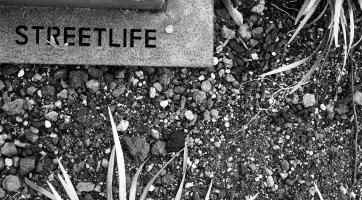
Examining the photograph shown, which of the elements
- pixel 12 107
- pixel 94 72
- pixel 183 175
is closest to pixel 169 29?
pixel 94 72

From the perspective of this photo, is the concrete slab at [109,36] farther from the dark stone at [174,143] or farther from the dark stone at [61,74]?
the dark stone at [174,143]

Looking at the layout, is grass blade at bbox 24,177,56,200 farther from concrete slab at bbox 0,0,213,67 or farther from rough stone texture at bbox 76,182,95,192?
concrete slab at bbox 0,0,213,67

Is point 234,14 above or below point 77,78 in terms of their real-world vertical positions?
above

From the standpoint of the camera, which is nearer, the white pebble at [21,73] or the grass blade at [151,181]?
the grass blade at [151,181]

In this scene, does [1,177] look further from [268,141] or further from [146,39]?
[268,141]

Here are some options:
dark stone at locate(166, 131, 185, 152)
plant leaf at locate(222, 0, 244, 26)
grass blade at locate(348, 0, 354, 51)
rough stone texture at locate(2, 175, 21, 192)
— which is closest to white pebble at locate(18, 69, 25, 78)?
rough stone texture at locate(2, 175, 21, 192)

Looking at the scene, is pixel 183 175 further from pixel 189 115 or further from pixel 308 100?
pixel 308 100

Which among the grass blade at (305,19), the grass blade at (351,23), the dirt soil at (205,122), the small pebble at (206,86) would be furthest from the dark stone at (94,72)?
the grass blade at (351,23)
